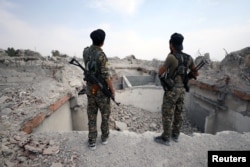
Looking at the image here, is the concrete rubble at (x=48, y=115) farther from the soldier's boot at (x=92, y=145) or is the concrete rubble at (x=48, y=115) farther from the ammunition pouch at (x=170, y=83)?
the ammunition pouch at (x=170, y=83)

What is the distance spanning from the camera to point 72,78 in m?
6.41

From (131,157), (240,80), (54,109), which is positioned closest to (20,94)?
(54,109)

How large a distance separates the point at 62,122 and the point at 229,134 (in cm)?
367

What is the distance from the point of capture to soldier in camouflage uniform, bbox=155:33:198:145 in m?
2.42

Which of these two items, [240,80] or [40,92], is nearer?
[40,92]

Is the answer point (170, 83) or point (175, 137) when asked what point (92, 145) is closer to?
point (175, 137)

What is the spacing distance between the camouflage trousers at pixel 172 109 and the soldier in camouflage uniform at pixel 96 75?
0.79 meters

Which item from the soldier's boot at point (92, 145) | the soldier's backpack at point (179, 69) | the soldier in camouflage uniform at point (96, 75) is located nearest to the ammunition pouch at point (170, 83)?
the soldier's backpack at point (179, 69)

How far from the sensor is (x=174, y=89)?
253 centimetres

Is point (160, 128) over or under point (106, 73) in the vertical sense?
under

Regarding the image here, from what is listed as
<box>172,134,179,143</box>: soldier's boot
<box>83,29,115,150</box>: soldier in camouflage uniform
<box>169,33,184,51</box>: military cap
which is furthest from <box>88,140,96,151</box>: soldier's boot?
<box>169,33,184,51</box>: military cap

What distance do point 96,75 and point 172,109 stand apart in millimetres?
1159

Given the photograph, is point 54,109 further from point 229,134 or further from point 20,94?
point 229,134

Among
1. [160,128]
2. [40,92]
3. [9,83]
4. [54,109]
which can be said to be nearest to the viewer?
[54,109]
